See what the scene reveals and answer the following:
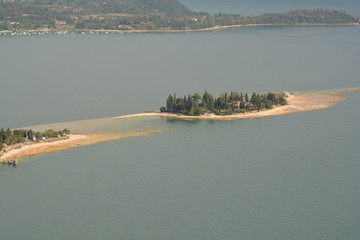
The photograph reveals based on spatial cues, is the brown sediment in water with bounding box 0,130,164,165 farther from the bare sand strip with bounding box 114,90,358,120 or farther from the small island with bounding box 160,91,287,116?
the small island with bounding box 160,91,287,116

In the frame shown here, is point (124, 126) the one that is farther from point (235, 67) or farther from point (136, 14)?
point (136, 14)

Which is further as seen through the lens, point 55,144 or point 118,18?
point 118,18

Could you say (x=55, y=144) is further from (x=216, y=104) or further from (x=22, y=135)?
(x=216, y=104)

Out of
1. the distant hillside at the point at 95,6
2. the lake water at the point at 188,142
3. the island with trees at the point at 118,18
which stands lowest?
the lake water at the point at 188,142

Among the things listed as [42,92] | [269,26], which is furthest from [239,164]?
[269,26]

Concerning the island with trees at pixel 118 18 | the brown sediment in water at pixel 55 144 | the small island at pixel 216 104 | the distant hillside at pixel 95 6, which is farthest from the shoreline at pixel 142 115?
the distant hillside at pixel 95 6

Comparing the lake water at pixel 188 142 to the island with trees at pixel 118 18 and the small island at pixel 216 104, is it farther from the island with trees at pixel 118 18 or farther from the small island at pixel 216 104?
the island with trees at pixel 118 18

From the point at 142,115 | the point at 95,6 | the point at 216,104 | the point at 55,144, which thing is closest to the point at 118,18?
the point at 95,6
